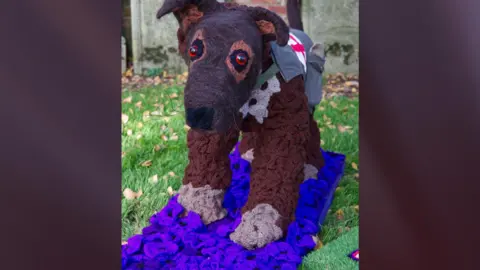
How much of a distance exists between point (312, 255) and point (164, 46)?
420 centimetres

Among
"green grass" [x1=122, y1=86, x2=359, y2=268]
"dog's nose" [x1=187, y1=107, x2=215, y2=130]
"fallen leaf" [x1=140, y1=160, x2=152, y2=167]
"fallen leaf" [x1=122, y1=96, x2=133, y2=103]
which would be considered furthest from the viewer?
"fallen leaf" [x1=122, y1=96, x2=133, y2=103]

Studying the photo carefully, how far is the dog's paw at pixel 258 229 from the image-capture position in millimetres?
2008

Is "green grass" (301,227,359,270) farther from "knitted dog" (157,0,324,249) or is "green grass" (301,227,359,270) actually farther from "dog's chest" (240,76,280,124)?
"dog's chest" (240,76,280,124)

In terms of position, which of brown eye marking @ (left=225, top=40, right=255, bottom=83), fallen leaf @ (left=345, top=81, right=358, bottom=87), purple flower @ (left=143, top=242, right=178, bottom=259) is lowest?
purple flower @ (left=143, top=242, right=178, bottom=259)

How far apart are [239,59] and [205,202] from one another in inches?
26.6

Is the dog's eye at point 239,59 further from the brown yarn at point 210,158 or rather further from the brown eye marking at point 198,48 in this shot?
the brown yarn at point 210,158

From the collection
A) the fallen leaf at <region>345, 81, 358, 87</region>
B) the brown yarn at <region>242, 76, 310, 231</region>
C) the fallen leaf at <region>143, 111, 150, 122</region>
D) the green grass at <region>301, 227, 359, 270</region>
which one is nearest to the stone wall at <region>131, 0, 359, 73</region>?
the fallen leaf at <region>345, 81, 358, 87</region>

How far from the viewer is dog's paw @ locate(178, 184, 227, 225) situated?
2.22 metres

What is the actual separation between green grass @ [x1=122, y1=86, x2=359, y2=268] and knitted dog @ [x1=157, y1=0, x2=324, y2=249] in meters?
0.25

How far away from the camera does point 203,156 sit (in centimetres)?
228

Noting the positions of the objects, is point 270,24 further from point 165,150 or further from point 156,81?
point 156,81
